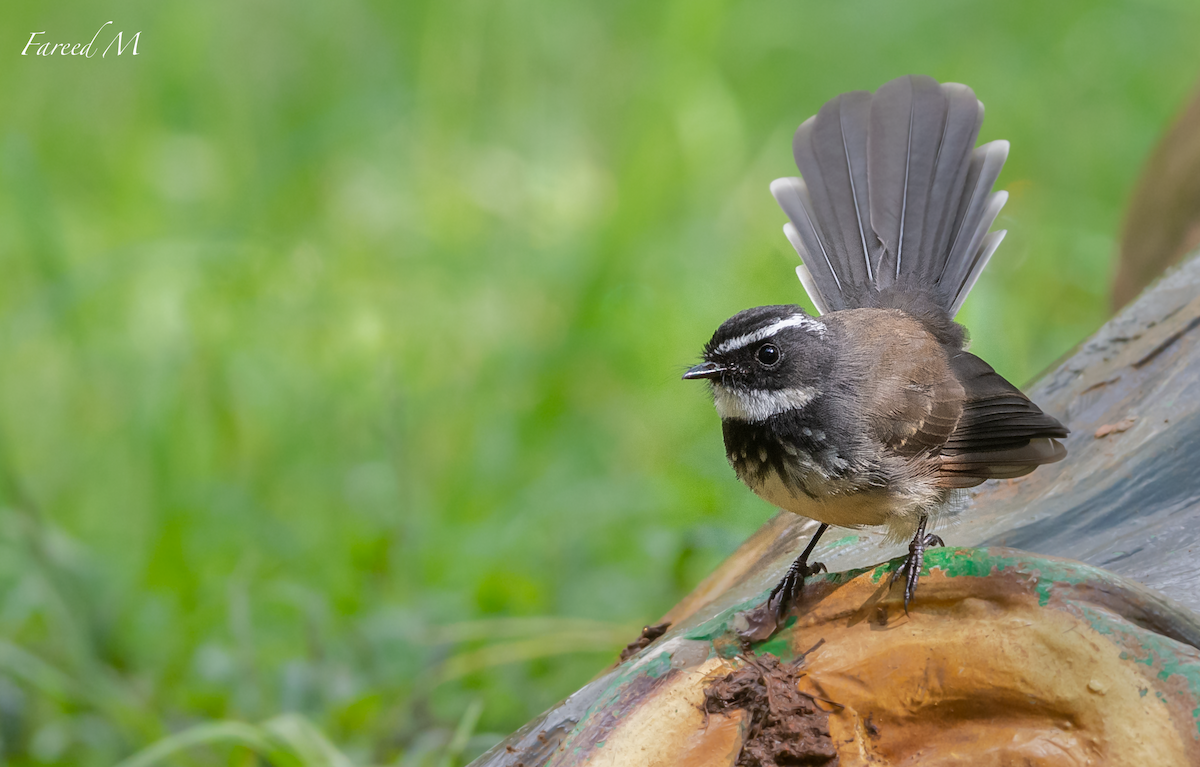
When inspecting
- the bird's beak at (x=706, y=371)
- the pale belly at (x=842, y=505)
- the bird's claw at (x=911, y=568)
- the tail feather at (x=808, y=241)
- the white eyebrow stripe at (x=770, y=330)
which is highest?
the tail feather at (x=808, y=241)

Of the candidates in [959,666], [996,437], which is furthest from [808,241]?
[959,666]

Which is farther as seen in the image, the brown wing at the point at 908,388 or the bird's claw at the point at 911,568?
the brown wing at the point at 908,388

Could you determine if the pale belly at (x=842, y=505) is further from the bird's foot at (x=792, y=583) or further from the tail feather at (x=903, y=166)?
the tail feather at (x=903, y=166)

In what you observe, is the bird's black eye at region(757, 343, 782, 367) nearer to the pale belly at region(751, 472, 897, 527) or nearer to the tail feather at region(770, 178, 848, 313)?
the pale belly at region(751, 472, 897, 527)

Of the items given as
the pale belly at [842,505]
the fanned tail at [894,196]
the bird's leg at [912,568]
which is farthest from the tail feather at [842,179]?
the bird's leg at [912,568]

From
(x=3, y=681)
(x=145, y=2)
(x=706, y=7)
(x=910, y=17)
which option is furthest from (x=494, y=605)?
(x=910, y=17)

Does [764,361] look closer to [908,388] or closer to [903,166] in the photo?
[908,388]

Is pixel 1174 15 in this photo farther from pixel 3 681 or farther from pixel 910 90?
pixel 3 681
